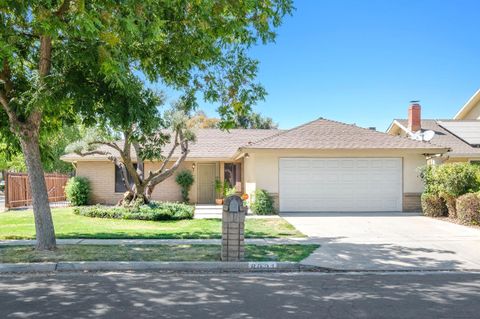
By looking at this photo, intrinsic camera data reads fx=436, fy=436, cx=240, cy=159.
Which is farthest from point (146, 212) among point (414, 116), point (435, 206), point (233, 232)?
point (414, 116)

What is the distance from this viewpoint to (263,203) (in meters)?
18.4

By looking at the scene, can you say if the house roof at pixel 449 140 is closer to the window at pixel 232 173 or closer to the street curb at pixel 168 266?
the window at pixel 232 173

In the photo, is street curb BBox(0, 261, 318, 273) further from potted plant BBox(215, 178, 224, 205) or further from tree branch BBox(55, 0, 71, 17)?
potted plant BBox(215, 178, 224, 205)

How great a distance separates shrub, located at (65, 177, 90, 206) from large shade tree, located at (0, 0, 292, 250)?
41.2 ft

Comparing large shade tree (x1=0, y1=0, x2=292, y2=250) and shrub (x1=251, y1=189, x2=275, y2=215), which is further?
shrub (x1=251, y1=189, x2=275, y2=215)

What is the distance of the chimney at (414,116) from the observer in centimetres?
2553

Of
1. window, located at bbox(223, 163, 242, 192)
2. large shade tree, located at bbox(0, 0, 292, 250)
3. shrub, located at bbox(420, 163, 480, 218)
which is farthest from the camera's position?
window, located at bbox(223, 163, 242, 192)

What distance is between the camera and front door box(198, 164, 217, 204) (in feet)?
82.5

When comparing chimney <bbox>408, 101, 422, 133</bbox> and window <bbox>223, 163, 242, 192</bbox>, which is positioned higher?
chimney <bbox>408, 101, 422, 133</bbox>

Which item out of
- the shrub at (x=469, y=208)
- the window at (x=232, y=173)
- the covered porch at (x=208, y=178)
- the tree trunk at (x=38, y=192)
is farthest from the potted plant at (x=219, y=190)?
the tree trunk at (x=38, y=192)

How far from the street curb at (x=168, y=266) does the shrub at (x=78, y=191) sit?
1534 centimetres

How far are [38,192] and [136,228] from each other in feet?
16.4

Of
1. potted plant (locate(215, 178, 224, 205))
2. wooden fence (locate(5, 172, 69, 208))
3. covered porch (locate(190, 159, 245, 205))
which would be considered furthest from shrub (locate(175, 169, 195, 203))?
wooden fence (locate(5, 172, 69, 208))

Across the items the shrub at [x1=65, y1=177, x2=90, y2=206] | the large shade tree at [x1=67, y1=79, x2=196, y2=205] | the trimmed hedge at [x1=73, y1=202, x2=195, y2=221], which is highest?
the large shade tree at [x1=67, y1=79, x2=196, y2=205]
